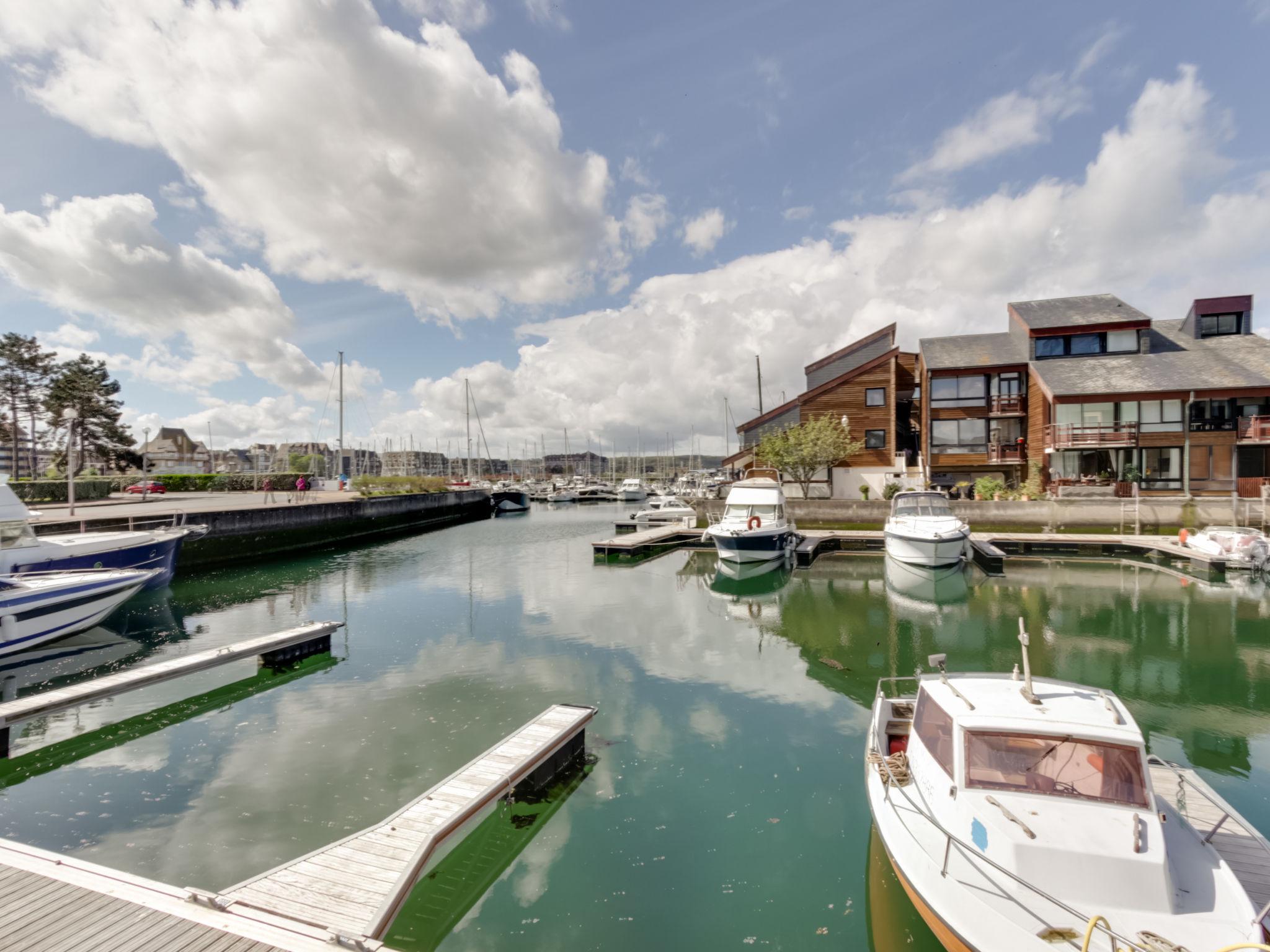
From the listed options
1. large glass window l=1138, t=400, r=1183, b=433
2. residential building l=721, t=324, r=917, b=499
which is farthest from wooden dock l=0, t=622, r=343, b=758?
large glass window l=1138, t=400, r=1183, b=433

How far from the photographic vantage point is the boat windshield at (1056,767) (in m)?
5.59

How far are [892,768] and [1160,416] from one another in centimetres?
3888

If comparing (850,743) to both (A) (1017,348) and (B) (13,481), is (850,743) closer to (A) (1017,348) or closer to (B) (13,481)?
(A) (1017,348)

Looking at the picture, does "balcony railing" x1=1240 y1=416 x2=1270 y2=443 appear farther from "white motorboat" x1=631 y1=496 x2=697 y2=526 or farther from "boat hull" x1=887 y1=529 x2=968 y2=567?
"white motorboat" x1=631 y1=496 x2=697 y2=526

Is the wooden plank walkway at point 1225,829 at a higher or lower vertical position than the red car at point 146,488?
lower

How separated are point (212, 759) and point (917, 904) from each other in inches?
449

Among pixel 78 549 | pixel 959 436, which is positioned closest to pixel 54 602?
pixel 78 549

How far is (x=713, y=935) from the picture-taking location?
6.50 metres

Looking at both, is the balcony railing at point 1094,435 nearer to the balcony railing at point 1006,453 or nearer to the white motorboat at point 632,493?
the balcony railing at point 1006,453

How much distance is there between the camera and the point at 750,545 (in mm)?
28234

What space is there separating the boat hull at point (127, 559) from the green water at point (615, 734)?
147 centimetres

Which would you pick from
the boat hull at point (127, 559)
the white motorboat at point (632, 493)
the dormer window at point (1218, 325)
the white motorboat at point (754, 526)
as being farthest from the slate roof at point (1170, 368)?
the white motorboat at point (632, 493)

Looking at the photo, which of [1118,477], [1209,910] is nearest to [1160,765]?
[1209,910]

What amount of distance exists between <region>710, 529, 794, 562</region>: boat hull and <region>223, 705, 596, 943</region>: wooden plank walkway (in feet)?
63.8
